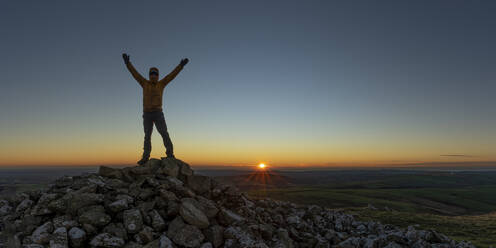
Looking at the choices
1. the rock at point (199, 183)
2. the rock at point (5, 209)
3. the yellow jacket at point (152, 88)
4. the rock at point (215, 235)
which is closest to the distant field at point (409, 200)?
the rock at point (199, 183)

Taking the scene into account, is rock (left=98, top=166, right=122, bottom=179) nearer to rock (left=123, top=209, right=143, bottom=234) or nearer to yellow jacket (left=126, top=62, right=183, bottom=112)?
yellow jacket (left=126, top=62, right=183, bottom=112)

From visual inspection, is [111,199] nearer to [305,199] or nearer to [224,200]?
[224,200]

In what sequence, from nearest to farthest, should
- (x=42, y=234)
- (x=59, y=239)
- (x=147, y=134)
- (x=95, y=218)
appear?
(x=59, y=239) → (x=42, y=234) → (x=95, y=218) → (x=147, y=134)

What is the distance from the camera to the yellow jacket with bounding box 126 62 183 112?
1266cm

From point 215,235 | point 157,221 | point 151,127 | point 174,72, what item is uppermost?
point 174,72

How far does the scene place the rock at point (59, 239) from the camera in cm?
693

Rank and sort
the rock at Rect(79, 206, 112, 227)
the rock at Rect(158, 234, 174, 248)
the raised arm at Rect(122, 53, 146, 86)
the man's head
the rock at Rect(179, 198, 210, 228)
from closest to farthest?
the rock at Rect(158, 234, 174, 248) → the rock at Rect(79, 206, 112, 227) → the rock at Rect(179, 198, 210, 228) → the man's head → the raised arm at Rect(122, 53, 146, 86)

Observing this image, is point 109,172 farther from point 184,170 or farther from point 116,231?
point 116,231

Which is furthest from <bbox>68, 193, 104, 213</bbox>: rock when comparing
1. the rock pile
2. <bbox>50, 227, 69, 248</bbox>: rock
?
<bbox>50, 227, 69, 248</bbox>: rock

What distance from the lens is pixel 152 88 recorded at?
498 inches

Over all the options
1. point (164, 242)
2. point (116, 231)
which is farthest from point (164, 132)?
point (164, 242)

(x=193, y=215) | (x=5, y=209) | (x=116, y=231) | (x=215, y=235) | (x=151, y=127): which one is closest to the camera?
(x=116, y=231)

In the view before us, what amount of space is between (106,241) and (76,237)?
86 centimetres

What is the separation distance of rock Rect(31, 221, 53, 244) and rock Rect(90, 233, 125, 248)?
136cm
